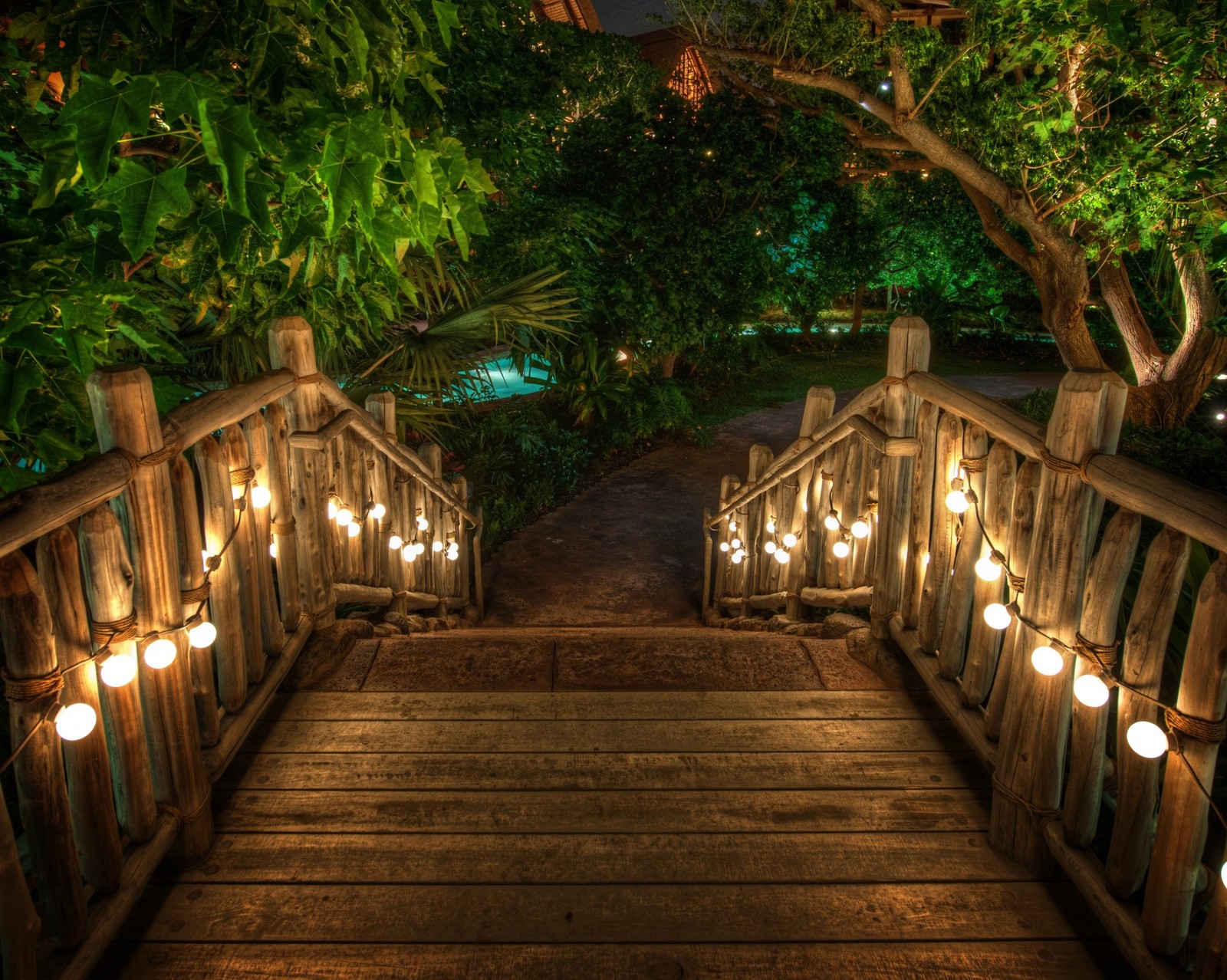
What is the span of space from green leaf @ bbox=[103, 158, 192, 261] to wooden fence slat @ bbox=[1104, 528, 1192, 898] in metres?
2.10

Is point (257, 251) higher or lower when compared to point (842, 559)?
higher

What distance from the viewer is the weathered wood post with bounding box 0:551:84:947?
1.57 meters

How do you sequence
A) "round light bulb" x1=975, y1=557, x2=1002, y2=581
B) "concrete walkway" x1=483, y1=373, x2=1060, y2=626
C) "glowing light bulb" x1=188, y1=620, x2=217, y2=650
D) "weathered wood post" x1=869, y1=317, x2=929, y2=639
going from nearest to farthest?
"glowing light bulb" x1=188, y1=620, x2=217, y2=650 < "round light bulb" x1=975, y1=557, x2=1002, y2=581 < "weathered wood post" x1=869, y1=317, x2=929, y2=639 < "concrete walkway" x1=483, y1=373, x2=1060, y2=626

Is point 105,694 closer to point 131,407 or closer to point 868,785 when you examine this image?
point 131,407

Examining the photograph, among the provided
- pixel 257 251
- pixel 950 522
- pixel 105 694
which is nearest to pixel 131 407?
pixel 105 694

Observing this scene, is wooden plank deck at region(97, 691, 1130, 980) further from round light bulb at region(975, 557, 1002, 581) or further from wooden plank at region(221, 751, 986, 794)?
round light bulb at region(975, 557, 1002, 581)

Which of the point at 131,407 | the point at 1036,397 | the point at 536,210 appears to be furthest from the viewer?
the point at 1036,397

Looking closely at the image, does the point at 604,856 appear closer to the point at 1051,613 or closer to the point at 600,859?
the point at 600,859

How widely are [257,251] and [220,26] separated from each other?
65cm

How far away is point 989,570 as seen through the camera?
2438 millimetres

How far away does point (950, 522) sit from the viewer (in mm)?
2773

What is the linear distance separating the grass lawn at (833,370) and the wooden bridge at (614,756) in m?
10.1

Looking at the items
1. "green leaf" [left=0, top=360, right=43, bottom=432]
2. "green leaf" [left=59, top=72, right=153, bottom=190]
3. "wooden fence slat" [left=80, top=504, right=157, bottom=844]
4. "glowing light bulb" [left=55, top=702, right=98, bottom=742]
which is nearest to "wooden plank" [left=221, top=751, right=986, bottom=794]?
"wooden fence slat" [left=80, top=504, right=157, bottom=844]

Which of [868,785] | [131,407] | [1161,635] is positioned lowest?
[868,785]
